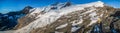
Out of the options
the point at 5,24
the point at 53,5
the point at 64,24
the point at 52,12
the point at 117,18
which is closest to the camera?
the point at 117,18

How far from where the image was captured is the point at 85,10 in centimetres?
11381

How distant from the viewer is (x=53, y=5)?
149750mm

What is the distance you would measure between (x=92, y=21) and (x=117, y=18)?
23.8 ft

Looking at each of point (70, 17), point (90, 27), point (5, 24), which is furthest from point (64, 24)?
point (5, 24)

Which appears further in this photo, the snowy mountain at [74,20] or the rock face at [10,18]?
the rock face at [10,18]

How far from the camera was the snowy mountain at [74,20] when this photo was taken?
87250mm

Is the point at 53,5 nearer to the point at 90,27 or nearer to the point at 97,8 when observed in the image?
the point at 97,8

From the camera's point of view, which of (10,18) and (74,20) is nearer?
(74,20)

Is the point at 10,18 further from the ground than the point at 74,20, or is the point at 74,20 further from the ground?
the point at 10,18

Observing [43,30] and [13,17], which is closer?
[43,30]

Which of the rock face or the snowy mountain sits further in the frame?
the rock face

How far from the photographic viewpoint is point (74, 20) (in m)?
104

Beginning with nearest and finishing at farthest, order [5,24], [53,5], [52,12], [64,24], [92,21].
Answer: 1. [92,21]
2. [64,24]
3. [52,12]
4. [53,5]
5. [5,24]

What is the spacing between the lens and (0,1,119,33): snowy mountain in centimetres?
8725
